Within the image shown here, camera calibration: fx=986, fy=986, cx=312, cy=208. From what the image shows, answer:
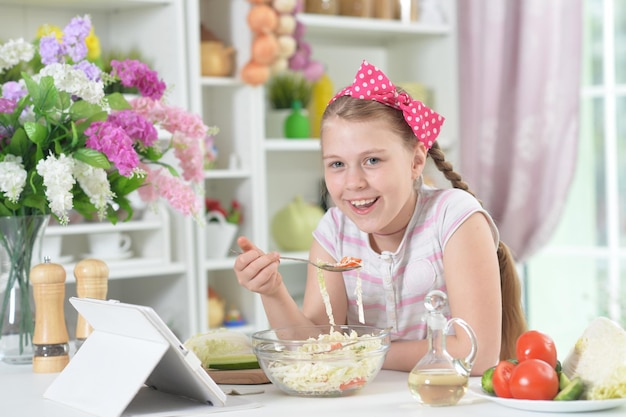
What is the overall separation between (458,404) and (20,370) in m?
0.86

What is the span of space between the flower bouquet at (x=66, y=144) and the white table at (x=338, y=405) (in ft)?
1.11

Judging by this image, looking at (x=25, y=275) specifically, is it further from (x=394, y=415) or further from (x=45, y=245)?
(x=45, y=245)

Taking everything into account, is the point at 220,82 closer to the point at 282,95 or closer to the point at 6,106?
the point at 282,95

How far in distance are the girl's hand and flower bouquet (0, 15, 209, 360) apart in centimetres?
29

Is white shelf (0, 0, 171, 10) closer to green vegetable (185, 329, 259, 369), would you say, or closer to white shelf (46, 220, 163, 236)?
white shelf (46, 220, 163, 236)

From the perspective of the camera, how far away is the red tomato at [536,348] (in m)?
1.33

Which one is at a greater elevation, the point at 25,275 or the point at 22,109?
the point at 22,109

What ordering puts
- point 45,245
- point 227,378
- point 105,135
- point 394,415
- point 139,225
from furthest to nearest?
point 139,225 → point 45,245 → point 105,135 → point 227,378 → point 394,415

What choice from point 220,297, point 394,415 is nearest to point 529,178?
point 220,297

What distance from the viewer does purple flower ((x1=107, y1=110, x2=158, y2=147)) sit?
6.13 feet

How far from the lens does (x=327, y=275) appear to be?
193cm

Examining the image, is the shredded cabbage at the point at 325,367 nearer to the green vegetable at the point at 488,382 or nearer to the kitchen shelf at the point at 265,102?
the green vegetable at the point at 488,382

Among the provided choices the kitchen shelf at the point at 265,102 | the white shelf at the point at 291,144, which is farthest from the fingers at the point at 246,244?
the white shelf at the point at 291,144

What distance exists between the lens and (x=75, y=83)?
1748 millimetres
